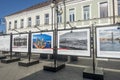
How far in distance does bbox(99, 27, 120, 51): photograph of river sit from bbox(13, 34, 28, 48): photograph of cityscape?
588cm

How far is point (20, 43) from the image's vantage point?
978 cm

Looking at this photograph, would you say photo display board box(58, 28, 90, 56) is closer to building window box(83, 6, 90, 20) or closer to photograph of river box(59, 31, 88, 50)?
photograph of river box(59, 31, 88, 50)

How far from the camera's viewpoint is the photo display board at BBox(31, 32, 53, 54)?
8348 millimetres

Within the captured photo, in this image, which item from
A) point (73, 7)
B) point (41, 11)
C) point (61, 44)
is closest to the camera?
point (61, 44)

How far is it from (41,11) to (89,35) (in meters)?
13.9

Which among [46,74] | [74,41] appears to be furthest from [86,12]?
[46,74]

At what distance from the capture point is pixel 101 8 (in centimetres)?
1388

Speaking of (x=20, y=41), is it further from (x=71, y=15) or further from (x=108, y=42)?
(x=71, y=15)

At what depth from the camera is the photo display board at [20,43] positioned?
31.2 feet

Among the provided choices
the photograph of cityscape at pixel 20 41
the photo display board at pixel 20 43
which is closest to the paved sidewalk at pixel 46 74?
the photo display board at pixel 20 43

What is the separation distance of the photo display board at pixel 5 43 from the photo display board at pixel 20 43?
0.66m

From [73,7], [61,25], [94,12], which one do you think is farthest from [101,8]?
[61,25]

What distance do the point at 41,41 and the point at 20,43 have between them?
220 cm

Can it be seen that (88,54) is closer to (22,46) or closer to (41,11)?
(22,46)
